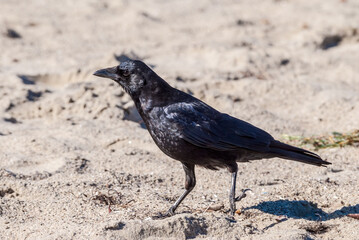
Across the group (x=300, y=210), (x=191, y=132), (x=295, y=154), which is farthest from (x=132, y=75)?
(x=300, y=210)

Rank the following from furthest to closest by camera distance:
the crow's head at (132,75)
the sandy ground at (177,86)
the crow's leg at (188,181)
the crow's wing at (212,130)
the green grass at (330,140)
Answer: the green grass at (330,140)
the crow's head at (132,75)
the crow's leg at (188,181)
the crow's wing at (212,130)
the sandy ground at (177,86)

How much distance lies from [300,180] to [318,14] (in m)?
6.20

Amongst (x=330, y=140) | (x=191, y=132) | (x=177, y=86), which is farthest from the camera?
(x=177, y=86)

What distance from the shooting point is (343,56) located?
29.9 feet

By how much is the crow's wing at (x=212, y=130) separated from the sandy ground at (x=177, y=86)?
1.55ft

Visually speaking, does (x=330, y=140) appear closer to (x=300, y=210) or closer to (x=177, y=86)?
(x=300, y=210)

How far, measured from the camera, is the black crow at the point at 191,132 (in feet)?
14.3

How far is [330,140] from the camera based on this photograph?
6.18m

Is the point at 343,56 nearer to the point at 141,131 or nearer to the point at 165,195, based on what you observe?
the point at 141,131

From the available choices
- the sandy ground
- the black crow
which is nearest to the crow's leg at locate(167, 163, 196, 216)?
the black crow

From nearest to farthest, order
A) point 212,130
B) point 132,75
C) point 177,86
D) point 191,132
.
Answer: point 191,132, point 212,130, point 132,75, point 177,86

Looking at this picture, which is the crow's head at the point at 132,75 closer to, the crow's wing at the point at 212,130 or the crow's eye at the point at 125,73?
the crow's eye at the point at 125,73

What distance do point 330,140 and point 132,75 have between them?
2490 mm

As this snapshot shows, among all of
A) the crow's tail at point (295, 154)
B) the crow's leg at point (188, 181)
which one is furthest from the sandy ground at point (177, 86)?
the crow's tail at point (295, 154)
